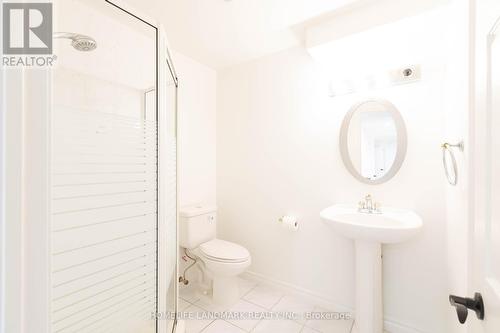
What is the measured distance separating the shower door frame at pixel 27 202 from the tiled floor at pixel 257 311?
1.56 meters

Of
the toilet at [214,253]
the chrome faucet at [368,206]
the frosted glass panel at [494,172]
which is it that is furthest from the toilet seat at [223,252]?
the frosted glass panel at [494,172]

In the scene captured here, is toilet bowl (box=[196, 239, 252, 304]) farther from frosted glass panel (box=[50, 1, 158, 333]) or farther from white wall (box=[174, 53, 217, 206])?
frosted glass panel (box=[50, 1, 158, 333])

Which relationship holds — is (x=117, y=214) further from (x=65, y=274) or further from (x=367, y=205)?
(x=367, y=205)

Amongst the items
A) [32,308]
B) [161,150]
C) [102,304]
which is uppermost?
[161,150]

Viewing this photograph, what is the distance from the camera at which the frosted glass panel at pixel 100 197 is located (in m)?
0.76

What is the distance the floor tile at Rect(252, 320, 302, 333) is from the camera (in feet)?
5.35

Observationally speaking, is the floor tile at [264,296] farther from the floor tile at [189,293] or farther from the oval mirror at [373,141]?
the oval mirror at [373,141]

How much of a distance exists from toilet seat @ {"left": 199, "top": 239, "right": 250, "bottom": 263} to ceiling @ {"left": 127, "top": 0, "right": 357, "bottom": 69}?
1844mm

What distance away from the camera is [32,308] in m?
0.40

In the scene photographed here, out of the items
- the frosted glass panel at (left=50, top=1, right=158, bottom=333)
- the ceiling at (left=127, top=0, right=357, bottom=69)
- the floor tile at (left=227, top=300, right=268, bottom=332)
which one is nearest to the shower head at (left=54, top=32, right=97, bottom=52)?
the frosted glass panel at (left=50, top=1, right=158, bottom=333)

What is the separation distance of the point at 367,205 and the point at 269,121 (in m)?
1.15

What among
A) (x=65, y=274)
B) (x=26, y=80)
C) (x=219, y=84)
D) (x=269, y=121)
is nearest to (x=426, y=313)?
(x=269, y=121)

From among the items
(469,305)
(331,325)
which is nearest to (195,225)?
(331,325)

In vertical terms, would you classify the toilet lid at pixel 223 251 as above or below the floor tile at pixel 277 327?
above
